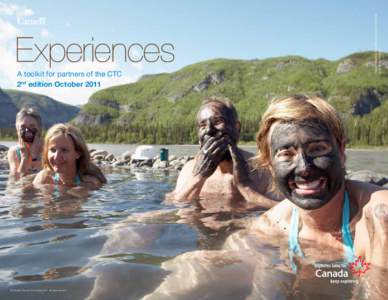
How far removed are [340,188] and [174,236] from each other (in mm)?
2104

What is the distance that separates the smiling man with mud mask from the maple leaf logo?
44 millimetres

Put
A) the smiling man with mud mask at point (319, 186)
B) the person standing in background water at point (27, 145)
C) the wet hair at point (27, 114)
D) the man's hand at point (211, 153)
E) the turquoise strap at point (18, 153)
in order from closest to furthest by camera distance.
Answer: the smiling man with mud mask at point (319, 186) → the man's hand at point (211, 153) → the wet hair at point (27, 114) → the person standing in background water at point (27, 145) → the turquoise strap at point (18, 153)

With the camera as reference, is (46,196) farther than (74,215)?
Yes

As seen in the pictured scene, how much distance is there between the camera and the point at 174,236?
4.95 metres

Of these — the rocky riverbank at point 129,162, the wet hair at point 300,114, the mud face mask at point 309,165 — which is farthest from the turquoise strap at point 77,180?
the rocky riverbank at point 129,162

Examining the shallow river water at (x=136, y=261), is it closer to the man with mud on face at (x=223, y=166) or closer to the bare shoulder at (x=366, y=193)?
the bare shoulder at (x=366, y=193)

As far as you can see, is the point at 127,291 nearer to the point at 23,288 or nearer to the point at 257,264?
the point at 23,288

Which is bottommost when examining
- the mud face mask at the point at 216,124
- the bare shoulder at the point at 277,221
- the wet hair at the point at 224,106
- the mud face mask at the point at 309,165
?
the bare shoulder at the point at 277,221

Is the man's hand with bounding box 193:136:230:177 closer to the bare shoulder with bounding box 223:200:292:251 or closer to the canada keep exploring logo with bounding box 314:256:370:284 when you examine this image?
the bare shoulder with bounding box 223:200:292:251

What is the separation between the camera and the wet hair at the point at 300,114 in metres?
3.70

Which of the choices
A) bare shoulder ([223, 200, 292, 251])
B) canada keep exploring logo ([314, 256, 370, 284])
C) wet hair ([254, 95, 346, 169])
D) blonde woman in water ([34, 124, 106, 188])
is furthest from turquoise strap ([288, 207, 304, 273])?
blonde woman in water ([34, 124, 106, 188])

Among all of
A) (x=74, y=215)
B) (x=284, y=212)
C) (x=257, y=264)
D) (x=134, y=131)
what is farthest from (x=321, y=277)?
(x=134, y=131)

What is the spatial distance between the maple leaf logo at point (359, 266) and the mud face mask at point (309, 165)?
0.57 meters

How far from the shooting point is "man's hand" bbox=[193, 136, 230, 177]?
674 centimetres
